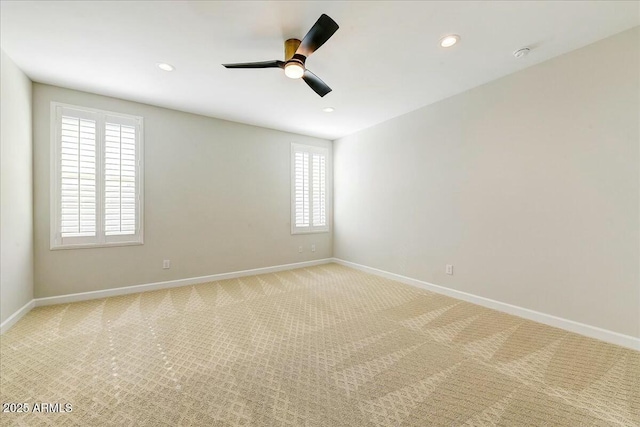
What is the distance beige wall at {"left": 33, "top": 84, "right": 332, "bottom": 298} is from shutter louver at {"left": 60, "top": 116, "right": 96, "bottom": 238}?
0.54 ft

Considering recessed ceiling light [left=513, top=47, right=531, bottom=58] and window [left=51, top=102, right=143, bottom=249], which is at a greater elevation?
recessed ceiling light [left=513, top=47, right=531, bottom=58]

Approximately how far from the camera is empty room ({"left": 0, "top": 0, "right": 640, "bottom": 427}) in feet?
5.77

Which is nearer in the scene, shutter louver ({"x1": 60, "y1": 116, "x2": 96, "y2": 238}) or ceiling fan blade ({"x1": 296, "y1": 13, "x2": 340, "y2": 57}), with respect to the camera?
ceiling fan blade ({"x1": 296, "y1": 13, "x2": 340, "y2": 57})

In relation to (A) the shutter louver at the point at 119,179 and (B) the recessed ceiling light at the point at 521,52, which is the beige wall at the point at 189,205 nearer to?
(A) the shutter louver at the point at 119,179

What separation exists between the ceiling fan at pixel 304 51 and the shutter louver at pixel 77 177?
252 cm

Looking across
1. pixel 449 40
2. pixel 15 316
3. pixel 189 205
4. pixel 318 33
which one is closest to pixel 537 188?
pixel 449 40

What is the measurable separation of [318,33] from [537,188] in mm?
2771

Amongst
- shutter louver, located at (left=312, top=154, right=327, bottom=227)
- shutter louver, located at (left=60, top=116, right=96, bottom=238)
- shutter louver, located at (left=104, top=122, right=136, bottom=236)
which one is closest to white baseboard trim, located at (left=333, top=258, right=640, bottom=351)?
shutter louver, located at (left=312, top=154, right=327, bottom=227)

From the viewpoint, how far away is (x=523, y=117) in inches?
112

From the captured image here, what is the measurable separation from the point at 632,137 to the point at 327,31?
2812 mm

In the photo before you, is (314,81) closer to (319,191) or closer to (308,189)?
(308,189)

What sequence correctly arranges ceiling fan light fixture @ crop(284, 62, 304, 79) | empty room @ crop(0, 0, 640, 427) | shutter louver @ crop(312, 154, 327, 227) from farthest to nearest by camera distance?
shutter louver @ crop(312, 154, 327, 227)
ceiling fan light fixture @ crop(284, 62, 304, 79)
empty room @ crop(0, 0, 640, 427)

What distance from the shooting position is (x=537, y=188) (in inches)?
108

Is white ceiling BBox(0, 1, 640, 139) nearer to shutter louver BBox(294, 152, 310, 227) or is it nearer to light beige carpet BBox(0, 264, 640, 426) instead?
shutter louver BBox(294, 152, 310, 227)
